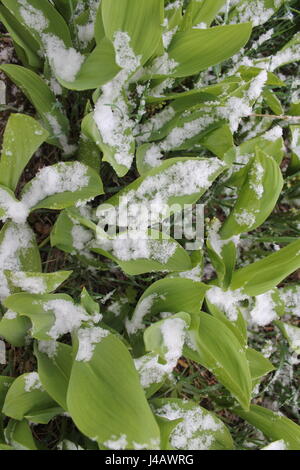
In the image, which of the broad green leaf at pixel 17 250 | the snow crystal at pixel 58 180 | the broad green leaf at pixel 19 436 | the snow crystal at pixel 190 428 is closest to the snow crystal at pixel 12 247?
the broad green leaf at pixel 17 250

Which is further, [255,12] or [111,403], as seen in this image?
[255,12]

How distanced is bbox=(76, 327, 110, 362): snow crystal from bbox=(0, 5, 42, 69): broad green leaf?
74 cm

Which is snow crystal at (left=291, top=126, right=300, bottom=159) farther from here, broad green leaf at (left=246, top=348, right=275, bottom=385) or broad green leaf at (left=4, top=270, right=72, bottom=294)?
broad green leaf at (left=4, top=270, right=72, bottom=294)

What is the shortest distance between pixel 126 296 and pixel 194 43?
0.74m

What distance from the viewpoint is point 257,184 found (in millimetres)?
1195

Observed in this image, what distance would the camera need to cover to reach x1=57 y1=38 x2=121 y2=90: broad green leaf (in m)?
1.07

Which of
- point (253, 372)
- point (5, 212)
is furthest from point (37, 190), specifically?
point (253, 372)

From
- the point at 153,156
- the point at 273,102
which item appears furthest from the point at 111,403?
the point at 273,102

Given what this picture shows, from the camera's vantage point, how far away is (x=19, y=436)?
1.10 metres

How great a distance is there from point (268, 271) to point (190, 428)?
47cm

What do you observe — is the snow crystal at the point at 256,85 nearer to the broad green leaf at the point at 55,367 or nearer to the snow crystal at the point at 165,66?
the snow crystal at the point at 165,66

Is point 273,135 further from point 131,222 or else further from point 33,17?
point 33,17

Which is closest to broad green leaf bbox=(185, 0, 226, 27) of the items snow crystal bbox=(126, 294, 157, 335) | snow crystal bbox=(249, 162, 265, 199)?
snow crystal bbox=(249, 162, 265, 199)

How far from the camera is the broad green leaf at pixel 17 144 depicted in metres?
1.09
